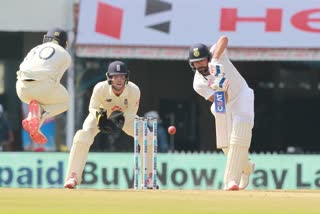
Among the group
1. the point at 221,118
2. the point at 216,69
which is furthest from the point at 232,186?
the point at 216,69

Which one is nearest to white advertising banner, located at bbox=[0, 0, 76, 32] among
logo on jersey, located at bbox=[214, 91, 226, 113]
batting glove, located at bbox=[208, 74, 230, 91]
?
logo on jersey, located at bbox=[214, 91, 226, 113]

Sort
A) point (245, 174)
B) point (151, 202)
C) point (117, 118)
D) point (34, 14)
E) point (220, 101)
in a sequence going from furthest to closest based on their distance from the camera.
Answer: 1. point (34, 14)
2. point (117, 118)
3. point (245, 174)
4. point (220, 101)
5. point (151, 202)

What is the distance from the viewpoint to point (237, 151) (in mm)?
13086

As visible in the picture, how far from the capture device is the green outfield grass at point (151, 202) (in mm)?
9289

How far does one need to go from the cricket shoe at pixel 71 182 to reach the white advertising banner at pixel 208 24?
8.05 m

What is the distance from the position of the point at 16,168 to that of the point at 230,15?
16.9 feet

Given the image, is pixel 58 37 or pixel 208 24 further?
pixel 208 24

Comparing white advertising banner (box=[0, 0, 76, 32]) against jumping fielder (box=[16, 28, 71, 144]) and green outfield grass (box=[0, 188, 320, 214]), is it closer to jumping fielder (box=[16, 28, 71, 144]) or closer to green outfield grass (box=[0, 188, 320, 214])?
jumping fielder (box=[16, 28, 71, 144])

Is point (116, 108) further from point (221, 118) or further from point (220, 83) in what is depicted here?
point (220, 83)

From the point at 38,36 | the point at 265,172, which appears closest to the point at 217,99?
the point at 265,172

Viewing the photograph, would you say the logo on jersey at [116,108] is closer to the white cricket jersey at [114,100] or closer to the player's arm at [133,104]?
the white cricket jersey at [114,100]

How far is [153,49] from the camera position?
70.3 ft

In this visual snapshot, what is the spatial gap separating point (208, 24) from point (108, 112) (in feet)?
25.5

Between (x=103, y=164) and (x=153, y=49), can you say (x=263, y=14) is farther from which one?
(x=103, y=164)
